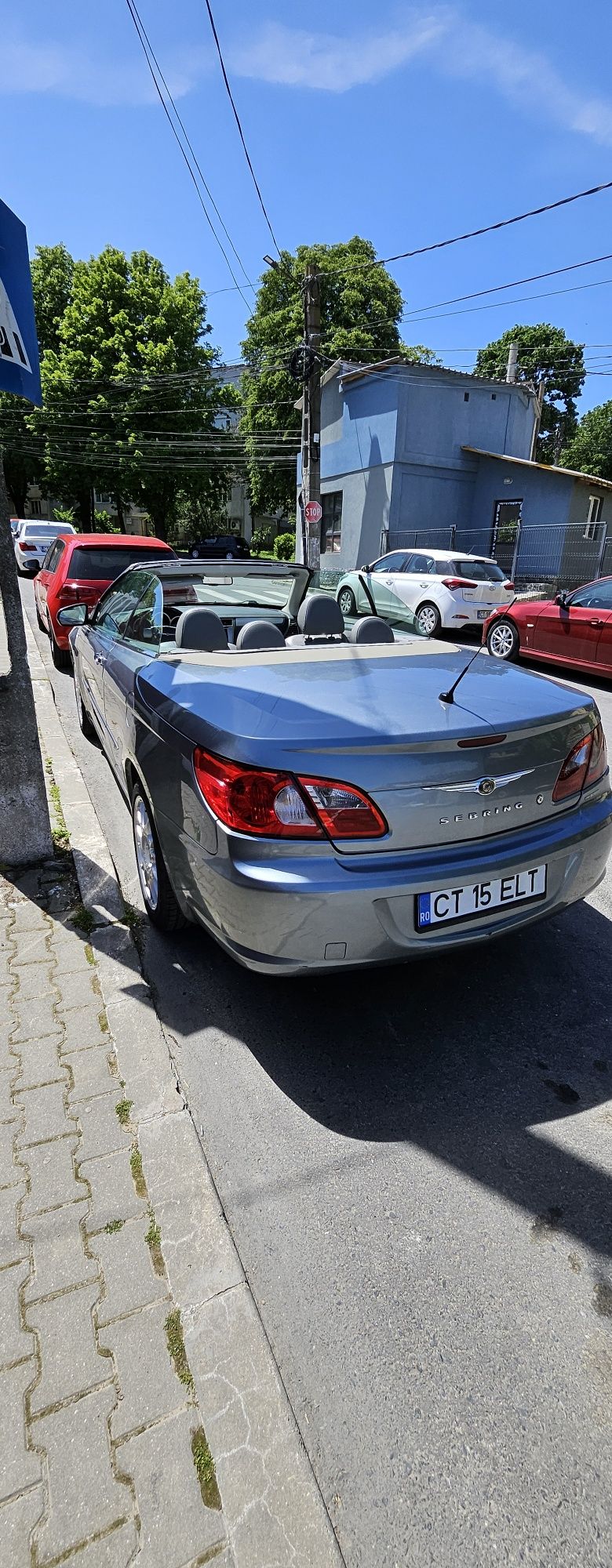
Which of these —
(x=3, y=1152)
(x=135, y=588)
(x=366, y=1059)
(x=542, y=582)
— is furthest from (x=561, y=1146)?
(x=542, y=582)

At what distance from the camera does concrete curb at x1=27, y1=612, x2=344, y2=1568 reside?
50.8 inches

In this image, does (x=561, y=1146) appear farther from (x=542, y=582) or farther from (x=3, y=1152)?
(x=542, y=582)

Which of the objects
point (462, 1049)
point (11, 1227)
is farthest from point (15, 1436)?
point (462, 1049)

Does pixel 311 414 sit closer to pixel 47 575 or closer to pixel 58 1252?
pixel 47 575

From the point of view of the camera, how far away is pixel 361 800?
6.82 feet

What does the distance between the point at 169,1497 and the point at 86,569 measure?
8.54 m

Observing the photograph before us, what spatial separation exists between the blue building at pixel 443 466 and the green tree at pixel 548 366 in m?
27.8

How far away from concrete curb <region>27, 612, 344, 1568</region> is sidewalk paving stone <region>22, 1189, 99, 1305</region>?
7.4 inches

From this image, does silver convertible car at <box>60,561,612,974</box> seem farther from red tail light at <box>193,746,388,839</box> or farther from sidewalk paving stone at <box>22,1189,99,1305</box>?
sidewalk paving stone at <box>22,1189,99,1305</box>

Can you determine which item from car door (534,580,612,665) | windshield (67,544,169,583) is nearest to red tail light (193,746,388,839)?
windshield (67,544,169,583)

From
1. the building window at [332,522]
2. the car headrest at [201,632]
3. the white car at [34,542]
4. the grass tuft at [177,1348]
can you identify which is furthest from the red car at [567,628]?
the building window at [332,522]

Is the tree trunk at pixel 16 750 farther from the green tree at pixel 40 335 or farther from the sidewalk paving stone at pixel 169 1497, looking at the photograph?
the green tree at pixel 40 335

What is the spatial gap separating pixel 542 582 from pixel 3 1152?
19.0 meters

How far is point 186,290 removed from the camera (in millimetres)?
31953
